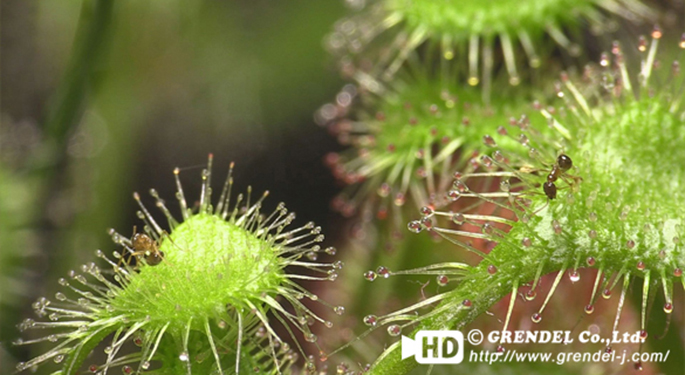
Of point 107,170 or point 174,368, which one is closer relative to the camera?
point 174,368

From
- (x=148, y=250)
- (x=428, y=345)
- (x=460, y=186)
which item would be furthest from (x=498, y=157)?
(x=148, y=250)

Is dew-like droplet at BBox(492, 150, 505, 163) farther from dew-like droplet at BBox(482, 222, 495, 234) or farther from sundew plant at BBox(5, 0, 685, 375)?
dew-like droplet at BBox(482, 222, 495, 234)

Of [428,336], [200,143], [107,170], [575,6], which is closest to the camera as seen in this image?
[428,336]

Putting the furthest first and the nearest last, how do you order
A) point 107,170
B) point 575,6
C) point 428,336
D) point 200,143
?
1. point 200,143
2. point 107,170
3. point 575,6
4. point 428,336

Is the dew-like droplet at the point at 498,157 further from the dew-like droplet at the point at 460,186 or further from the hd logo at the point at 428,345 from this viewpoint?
the hd logo at the point at 428,345

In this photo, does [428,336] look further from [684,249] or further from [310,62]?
[310,62]

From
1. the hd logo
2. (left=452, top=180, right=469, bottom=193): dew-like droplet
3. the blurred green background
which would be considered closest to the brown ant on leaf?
(left=452, top=180, right=469, bottom=193): dew-like droplet

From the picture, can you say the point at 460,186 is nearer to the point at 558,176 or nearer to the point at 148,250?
the point at 558,176

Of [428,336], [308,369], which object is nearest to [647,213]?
[428,336]
